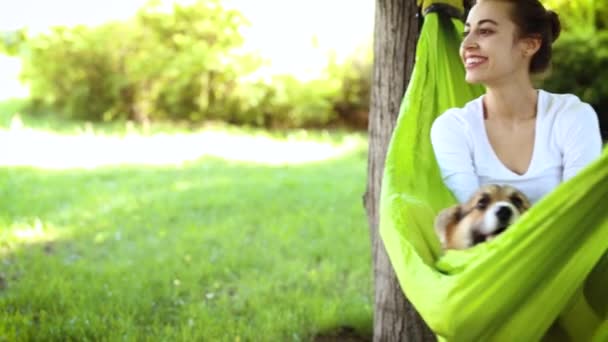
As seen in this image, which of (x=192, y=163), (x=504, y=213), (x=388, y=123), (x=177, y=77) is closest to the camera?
(x=504, y=213)

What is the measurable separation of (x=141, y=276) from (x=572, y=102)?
297cm

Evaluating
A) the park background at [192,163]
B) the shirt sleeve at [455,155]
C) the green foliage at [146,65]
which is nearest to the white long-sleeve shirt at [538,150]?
the shirt sleeve at [455,155]

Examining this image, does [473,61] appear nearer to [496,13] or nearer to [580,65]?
[496,13]

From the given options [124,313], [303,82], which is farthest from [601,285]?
[303,82]

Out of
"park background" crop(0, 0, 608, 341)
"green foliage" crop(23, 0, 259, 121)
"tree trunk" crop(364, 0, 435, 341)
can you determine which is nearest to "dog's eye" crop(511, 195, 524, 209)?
"park background" crop(0, 0, 608, 341)

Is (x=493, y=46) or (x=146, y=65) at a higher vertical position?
(x=493, y=46)

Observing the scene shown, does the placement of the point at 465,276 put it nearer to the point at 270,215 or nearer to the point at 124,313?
the point at 124,313

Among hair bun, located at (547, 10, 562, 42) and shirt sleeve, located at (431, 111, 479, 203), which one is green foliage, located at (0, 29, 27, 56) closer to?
shirt sleeve, located at (431, 111, 479, 203)

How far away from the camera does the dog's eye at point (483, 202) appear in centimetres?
153

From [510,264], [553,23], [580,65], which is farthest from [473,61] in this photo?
[580,65]

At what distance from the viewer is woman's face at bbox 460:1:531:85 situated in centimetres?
163

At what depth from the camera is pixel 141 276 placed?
4156 mm

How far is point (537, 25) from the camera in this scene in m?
1.67

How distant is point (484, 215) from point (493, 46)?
0.37 meters
